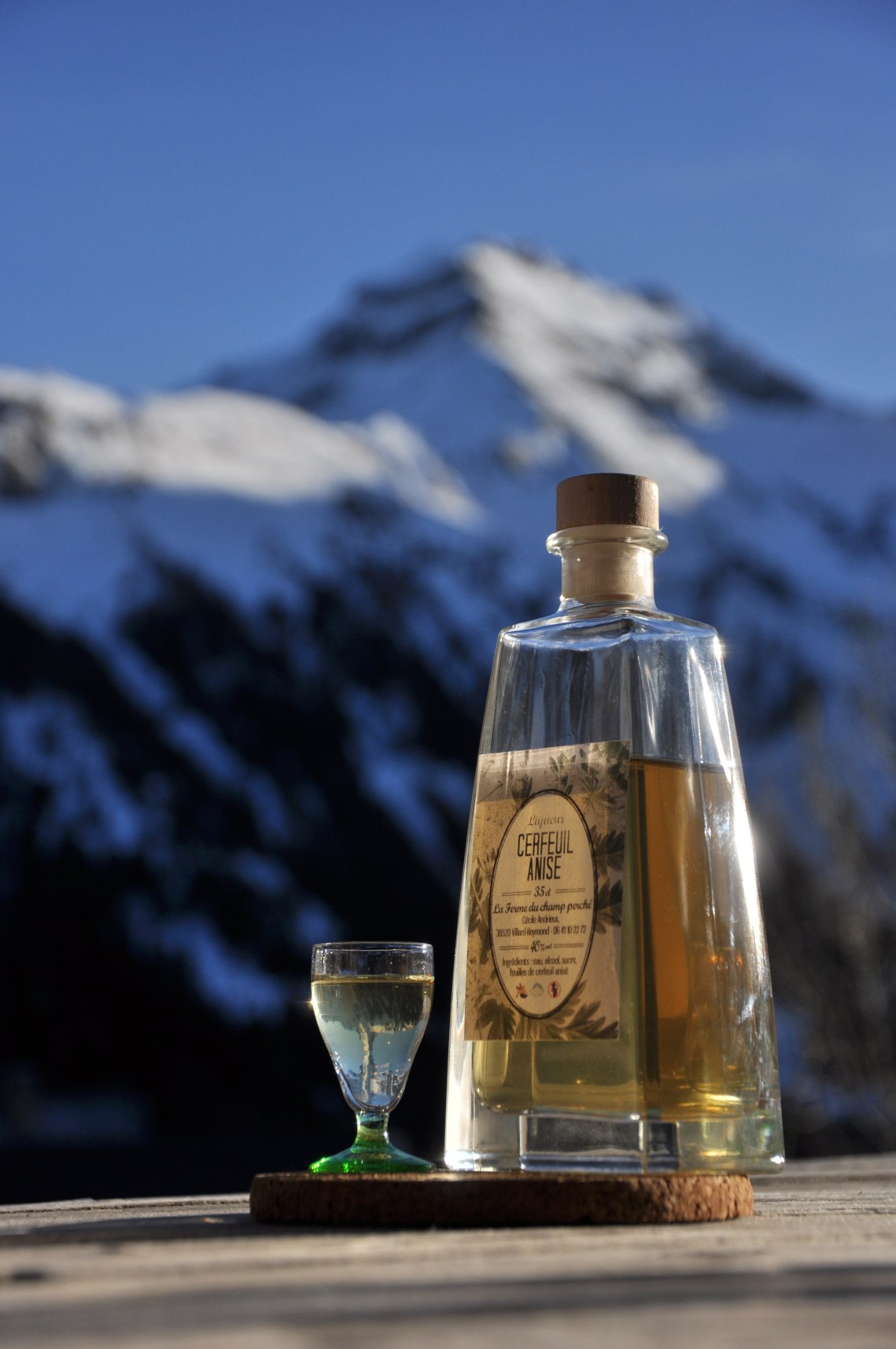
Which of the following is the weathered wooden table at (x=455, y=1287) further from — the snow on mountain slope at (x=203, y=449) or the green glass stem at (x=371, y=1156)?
the snow on mountain slope at (x=203, y=449)

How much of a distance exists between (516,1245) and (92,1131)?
1842 centimetres

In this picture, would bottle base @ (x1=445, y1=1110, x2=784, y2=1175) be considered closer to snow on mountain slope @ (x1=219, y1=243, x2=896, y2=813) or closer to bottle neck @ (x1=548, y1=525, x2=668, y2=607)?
bottle neck @ (x1=548, y1=525, x2=668, y2=607)

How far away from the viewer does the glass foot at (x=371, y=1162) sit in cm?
97

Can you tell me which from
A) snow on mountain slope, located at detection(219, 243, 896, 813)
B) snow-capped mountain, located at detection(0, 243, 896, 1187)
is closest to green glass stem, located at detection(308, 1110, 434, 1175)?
snow-capped mountain, located at detection(0, 243, 896, 1187)

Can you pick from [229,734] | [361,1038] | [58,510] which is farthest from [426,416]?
[361,1038]

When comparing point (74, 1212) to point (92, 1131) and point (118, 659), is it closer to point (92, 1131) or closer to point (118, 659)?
point (92, 1131)

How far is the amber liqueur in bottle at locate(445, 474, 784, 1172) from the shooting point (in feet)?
2.96

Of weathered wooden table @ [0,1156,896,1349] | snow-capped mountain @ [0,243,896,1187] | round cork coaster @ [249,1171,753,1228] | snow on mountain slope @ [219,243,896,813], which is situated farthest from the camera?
snow on mountain slope @ [219,243,896,813]

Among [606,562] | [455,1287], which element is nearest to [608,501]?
[606,562]

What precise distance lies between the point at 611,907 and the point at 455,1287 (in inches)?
16.4

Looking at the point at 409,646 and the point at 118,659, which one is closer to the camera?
the point at 118,659

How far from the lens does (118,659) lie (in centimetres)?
2128

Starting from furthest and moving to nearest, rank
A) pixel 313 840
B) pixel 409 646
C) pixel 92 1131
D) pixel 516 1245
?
pixel 409 646
pixel 313 840
pixel 92 1131
pixel 516 1245

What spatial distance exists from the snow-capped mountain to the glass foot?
1075 centimetres
